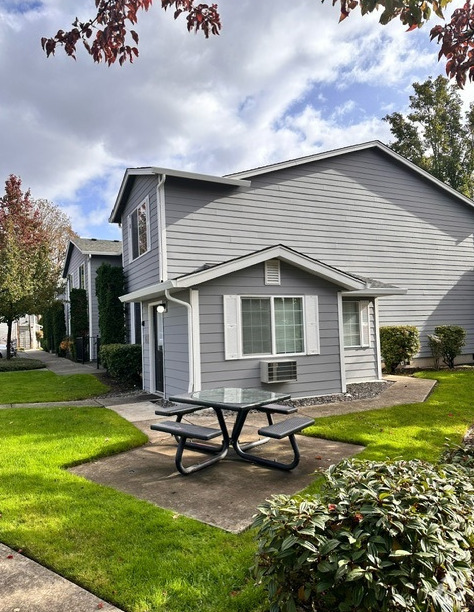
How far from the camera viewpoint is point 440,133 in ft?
79.3

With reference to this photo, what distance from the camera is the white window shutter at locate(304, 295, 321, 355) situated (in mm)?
8938

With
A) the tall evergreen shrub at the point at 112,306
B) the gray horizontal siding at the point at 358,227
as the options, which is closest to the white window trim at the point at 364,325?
the gray horizontal siding at the point at 358,227

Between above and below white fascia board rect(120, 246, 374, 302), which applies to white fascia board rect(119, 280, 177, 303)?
below

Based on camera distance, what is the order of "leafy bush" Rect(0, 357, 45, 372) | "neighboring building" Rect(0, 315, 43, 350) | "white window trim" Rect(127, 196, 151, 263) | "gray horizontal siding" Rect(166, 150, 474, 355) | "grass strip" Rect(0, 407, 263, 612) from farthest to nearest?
1. "neighboring building" Rect(0, 315, 43, 350)
2. "leafy bush" Rect(0, 357, 45, 372)
3. "white window trim" Rect(127, 196, 151, 263)
4. "gray horizontal siding" Rect(166, 150, 474, 355)
5. "grass strip" Rect(0, 407, 263, 612)

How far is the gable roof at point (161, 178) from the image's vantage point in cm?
956

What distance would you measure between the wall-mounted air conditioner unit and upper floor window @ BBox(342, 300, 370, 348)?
9.79 feet

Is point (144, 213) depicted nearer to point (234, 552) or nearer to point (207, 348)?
point (207, 348)

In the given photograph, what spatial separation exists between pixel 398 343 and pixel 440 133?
58.0 feet

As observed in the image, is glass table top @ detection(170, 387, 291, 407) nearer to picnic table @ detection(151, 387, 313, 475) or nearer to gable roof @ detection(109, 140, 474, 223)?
picnic table @ detection(151, 387, 313, 475)

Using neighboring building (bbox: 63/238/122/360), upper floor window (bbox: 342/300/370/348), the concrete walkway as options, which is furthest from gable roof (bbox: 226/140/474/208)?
neighboring building (bbox: 63/238/122/360)

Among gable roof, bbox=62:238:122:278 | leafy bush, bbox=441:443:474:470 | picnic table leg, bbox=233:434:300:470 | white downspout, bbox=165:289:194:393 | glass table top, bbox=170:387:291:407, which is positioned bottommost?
picnic table leg, bbox=233:434:300:470

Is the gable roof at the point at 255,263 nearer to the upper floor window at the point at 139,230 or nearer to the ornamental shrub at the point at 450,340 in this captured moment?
the upper floor window at the point at 139,230

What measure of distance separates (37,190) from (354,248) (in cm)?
2813

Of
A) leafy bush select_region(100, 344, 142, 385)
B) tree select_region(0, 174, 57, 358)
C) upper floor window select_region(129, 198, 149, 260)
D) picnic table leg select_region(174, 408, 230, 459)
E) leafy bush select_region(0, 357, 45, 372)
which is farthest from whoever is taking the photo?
tree select_region(0, 174, 57, 358)
